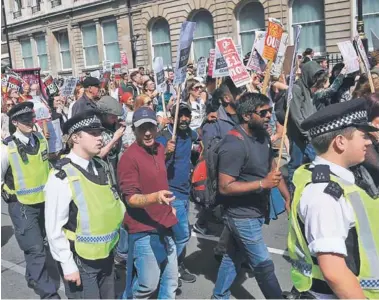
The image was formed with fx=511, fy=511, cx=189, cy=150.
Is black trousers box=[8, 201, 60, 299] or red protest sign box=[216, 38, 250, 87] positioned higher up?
red protest sign box=[216, 38, 250, 87]

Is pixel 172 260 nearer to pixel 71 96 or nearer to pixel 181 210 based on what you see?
pixel 181 210

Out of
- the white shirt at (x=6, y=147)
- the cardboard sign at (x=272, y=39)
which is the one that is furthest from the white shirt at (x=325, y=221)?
the cardboard sign at (x=272, y=39)

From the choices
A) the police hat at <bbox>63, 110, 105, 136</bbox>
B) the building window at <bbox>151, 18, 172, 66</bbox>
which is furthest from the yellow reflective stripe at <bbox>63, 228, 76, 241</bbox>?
the building window at <bbox>151, 18, 172, 66</bbox>

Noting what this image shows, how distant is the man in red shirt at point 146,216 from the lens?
3.63 metres

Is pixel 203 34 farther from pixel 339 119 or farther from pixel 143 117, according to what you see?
pixel 339 119

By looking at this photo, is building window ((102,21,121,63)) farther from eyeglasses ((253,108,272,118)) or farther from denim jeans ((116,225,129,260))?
eyeglasses ((253,108,272,118))

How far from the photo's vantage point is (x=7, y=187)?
4.72 m

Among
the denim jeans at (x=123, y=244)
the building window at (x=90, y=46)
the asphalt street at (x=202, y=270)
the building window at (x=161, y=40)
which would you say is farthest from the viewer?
the building window at (x=90, y=46)

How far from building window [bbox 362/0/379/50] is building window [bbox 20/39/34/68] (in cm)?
3222

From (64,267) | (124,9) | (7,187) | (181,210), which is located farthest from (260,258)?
(124,9)

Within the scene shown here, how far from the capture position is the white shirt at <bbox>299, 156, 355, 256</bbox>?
2.07 metres

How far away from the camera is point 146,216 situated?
3719 mm

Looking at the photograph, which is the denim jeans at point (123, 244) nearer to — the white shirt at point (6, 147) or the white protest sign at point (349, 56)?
the white shirt at point (6, 147)

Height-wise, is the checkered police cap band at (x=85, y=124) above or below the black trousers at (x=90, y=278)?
above
